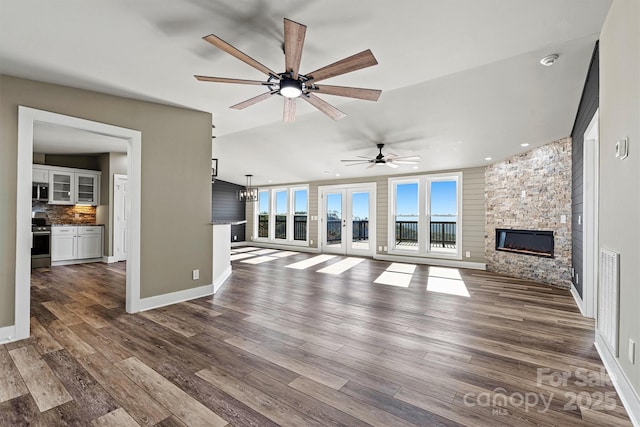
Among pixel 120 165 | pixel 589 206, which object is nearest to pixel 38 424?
pixel 589 206

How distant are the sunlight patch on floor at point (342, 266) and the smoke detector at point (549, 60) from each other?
4.67m

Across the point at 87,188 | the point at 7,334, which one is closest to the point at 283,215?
the point at 87,188

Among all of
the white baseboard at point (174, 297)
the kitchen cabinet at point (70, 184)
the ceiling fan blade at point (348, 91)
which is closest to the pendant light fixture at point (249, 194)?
the kitchen cabinet at point (70, 184)

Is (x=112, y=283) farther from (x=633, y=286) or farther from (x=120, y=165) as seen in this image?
(x=633, y=286)

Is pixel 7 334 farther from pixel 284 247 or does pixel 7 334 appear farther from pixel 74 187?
pixel 284 247

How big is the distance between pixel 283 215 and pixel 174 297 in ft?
22.9

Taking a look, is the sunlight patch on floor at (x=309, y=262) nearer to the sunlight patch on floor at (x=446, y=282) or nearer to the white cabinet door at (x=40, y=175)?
the sunlight patch on floor at (x=446, y=282)

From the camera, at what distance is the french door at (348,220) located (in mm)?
8742

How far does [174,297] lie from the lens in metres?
3.93

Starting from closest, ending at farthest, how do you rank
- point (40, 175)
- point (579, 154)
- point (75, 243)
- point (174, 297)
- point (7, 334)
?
1. point (7, 334)
2. point (174, 297)
3. point (579, 154)
4. point (40, 175)
5. point (75, 243)

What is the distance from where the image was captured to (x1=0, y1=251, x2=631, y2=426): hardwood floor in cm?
179

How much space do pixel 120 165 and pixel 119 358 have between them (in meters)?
6.40

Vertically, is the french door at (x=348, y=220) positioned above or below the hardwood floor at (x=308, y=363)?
above

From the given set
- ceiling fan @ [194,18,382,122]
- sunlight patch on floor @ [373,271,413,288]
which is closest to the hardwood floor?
sunlight patch on floor @ [373,271,413,288]
